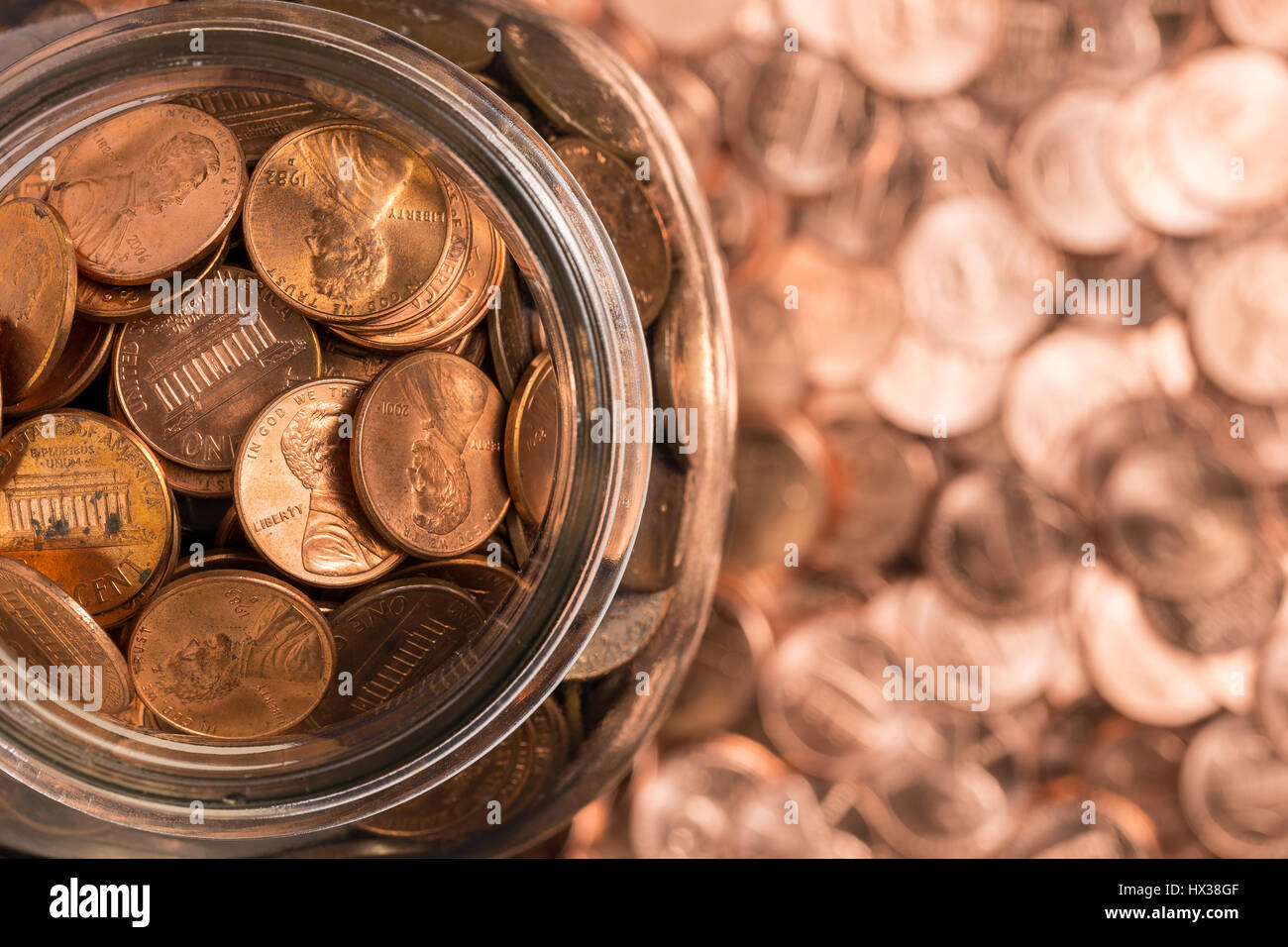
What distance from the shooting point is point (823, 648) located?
59 centimetres

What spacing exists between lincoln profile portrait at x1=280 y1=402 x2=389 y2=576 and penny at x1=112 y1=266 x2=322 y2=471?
25 millimetres

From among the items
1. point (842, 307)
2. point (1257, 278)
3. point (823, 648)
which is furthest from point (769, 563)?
point (1257, 278)

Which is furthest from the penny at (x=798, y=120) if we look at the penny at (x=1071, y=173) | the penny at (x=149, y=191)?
the penny at (x=149, y=191)

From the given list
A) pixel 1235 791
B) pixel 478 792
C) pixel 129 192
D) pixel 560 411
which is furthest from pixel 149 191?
pixel 1235 791

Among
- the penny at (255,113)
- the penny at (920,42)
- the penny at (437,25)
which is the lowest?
the penny at (255,113)

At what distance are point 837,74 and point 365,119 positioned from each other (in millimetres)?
351

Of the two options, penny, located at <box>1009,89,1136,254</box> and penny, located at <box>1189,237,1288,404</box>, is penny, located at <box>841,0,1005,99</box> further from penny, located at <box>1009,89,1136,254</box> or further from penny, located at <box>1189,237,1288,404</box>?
penny, located at <box>1189,237,1288,404</box>

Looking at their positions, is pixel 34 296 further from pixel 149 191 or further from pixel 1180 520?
pixel 1180 520

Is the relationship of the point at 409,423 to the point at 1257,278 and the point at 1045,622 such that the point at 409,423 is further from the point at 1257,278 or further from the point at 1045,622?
the point at 1257,278

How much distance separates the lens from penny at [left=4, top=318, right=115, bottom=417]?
39 centimetres

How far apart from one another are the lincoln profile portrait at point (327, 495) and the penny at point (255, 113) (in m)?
0.13

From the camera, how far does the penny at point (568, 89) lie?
0.40 meters

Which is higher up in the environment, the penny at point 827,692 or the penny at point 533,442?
the penny at point 533,442

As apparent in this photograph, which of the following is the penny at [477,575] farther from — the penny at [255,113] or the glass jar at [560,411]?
the penny at [255,113]
